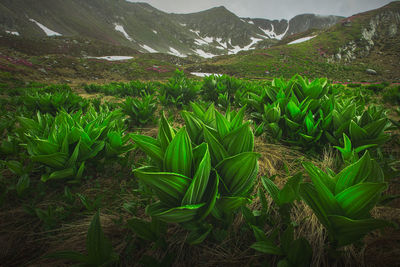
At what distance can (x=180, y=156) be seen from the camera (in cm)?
94

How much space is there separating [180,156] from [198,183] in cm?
18

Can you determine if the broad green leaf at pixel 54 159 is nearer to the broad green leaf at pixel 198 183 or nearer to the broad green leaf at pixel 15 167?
the broad green leaf at pixel 15 167

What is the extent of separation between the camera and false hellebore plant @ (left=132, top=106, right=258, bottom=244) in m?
0.86

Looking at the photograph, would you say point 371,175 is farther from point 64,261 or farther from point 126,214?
point 64,261

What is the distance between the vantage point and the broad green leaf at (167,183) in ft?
2.70

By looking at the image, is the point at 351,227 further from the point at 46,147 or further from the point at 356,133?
the point at 46,147

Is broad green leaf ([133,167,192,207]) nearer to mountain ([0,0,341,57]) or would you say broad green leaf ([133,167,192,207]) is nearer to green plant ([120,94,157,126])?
green plant ([120,94,157,126])

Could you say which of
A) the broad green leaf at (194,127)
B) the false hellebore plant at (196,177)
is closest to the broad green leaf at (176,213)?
the false hellebore plant at (196,177)

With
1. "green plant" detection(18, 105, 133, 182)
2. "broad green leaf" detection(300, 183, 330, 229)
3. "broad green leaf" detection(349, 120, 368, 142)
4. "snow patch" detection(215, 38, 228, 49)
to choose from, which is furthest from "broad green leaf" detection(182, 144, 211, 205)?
"snow patch" detection(215, 38, 228, 49)

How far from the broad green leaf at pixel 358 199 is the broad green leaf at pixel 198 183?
67 centimetres

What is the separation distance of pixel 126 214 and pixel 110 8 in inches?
5572

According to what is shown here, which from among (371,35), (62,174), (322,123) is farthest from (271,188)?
(371,35)

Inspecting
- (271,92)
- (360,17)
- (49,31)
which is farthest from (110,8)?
(271,92)

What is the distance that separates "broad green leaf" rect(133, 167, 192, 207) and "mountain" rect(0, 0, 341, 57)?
51.9m
